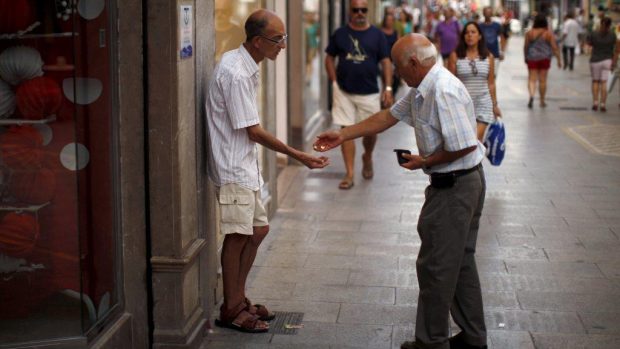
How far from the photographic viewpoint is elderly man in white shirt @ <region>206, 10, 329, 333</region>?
5551 millimetres

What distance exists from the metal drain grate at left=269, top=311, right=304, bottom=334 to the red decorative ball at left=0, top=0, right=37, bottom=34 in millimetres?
2369

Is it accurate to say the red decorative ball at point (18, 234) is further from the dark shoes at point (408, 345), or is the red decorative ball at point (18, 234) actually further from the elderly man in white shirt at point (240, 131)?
the dark shoes at point (408, 345)

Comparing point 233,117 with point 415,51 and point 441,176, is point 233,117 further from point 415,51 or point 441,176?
point 441,176

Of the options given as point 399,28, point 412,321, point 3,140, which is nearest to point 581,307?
point 412,321

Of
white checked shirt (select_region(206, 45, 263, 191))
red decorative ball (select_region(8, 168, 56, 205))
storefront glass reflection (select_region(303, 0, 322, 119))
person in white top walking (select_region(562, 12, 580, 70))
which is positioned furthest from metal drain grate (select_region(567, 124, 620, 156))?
person in white top walking (select_region(562, 12, 580, 70))

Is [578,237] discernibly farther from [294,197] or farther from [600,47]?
[600,47]

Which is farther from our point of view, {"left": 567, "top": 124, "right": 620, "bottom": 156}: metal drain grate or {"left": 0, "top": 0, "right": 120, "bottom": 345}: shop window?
{"left": 567, "top": 124, "right": 620, "bottom": 156}: metal drain grate

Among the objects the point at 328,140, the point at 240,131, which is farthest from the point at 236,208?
the point at 328,140

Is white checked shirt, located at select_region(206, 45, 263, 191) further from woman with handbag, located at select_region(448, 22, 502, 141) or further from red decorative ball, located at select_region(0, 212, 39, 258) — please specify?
woman with handbag, located at select_region(448, 22, 502, 141)

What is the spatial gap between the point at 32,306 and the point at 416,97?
2210mm

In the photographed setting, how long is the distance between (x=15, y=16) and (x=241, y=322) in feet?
7.44

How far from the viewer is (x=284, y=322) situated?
6.18m

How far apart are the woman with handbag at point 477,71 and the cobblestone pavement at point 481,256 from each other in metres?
0.79

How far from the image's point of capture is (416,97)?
5332 millimetres
